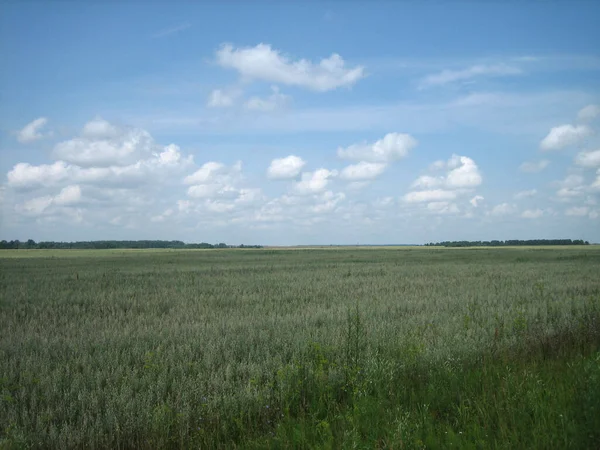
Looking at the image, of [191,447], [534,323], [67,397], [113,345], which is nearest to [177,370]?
[67,397]

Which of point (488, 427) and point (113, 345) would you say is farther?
point (113, 345)

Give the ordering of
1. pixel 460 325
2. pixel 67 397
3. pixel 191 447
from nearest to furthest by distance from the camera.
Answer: pixel 191 447 → pixel 67 397 → pixel 460 325

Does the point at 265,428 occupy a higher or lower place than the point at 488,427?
lower

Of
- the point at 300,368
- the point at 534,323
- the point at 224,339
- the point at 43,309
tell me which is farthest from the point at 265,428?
the point at 43,309

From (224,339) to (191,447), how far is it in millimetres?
3567

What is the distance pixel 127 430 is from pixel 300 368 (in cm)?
256

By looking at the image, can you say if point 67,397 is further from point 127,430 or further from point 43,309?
point 43,309

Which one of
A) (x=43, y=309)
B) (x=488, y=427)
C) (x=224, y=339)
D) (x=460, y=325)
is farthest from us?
(x=43, y=309)

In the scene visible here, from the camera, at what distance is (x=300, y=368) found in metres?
6.40

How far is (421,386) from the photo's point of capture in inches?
237

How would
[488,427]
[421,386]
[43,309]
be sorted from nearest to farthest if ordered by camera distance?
[488,427]
[421,386]
[43,309]

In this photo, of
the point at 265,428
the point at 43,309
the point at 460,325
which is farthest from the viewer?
the point at 43,309

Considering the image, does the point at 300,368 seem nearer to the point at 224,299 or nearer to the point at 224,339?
the point at 224,339

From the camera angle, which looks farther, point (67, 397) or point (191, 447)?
point (67, 397)
